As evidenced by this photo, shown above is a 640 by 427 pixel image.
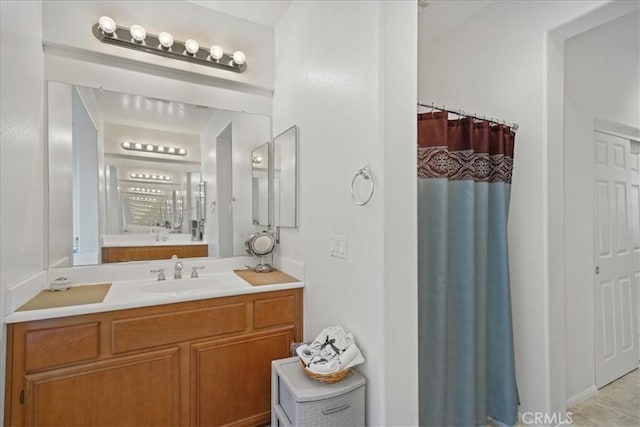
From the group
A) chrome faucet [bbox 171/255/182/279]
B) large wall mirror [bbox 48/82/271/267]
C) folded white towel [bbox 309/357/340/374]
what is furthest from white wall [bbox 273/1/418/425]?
chrome faucet [bbox 171/255/182/279]

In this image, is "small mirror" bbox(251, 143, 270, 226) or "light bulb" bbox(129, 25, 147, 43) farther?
"small mirror" bbox(251, 143, 270, 226)

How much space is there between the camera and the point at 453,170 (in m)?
1.76

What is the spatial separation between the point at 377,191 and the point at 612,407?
2.42 metres

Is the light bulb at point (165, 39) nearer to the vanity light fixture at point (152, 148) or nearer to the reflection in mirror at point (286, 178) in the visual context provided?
the vanity light fixture at point (152, 148)

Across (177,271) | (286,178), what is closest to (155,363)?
(177,271)

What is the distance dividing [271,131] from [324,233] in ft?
3.69

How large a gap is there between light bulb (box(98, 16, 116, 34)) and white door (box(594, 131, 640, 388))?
3439mm

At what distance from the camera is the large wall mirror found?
1.85m

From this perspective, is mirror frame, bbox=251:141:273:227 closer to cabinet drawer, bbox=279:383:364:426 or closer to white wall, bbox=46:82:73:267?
white wall, bbox=46:82:73:267

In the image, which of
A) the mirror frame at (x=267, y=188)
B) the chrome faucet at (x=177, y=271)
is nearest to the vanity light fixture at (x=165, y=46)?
the mirror frame at (x=267, y=188)

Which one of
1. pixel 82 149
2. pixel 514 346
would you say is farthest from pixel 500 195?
pixel 82 149

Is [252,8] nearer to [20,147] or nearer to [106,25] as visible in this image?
[106,25]

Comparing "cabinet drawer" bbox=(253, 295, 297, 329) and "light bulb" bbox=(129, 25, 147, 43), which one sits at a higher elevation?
"light bulb" bbox=(129, 25, 147, 43)

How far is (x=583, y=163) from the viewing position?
88.0 inches
